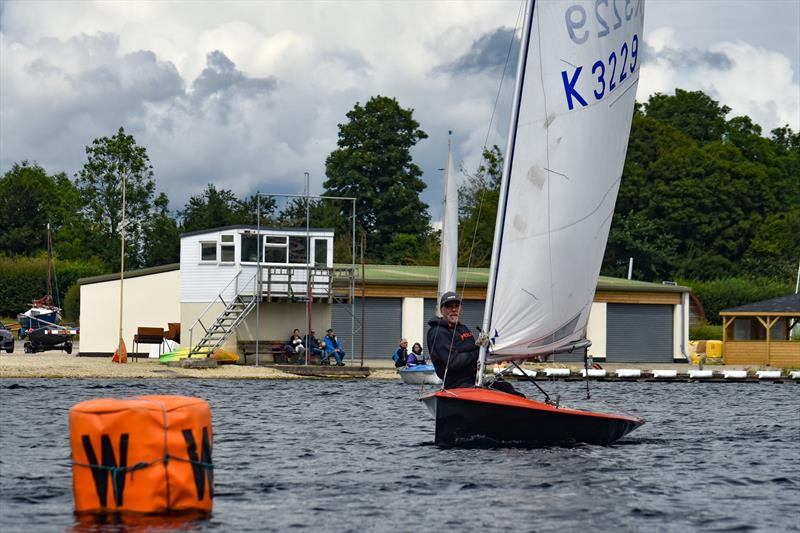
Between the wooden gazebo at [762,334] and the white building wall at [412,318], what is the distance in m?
12.5

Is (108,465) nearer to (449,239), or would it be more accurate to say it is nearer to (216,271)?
(449,239)

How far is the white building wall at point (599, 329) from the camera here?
194 ft

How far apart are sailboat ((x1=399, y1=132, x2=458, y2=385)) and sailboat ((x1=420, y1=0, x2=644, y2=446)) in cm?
1995

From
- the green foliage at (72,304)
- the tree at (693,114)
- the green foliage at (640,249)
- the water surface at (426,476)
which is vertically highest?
the tree at (693,114)

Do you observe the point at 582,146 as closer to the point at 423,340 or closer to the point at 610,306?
the point at 423,340

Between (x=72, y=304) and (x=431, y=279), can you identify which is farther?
(x=72, y=304)

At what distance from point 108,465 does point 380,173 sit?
90.0 metres

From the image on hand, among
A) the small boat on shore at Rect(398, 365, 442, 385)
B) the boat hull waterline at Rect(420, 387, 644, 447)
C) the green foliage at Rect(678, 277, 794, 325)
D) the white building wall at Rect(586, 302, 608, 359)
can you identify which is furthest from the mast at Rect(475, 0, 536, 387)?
the green foliage at Rect(678, 277, 794, 325)

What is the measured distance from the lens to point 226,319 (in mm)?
50062

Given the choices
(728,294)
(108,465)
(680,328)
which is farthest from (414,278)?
(108,465)

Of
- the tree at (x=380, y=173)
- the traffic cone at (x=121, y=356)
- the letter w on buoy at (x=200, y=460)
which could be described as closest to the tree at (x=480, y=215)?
the tree at (x=380, y=173)

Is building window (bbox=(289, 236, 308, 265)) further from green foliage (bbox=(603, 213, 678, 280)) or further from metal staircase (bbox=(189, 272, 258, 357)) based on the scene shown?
green foliage (bbox=(603, 213, 678, 280))

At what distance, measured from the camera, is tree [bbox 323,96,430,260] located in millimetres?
100875

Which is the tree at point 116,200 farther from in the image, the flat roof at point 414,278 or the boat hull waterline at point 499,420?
the boat hull waterline at point 499,420
